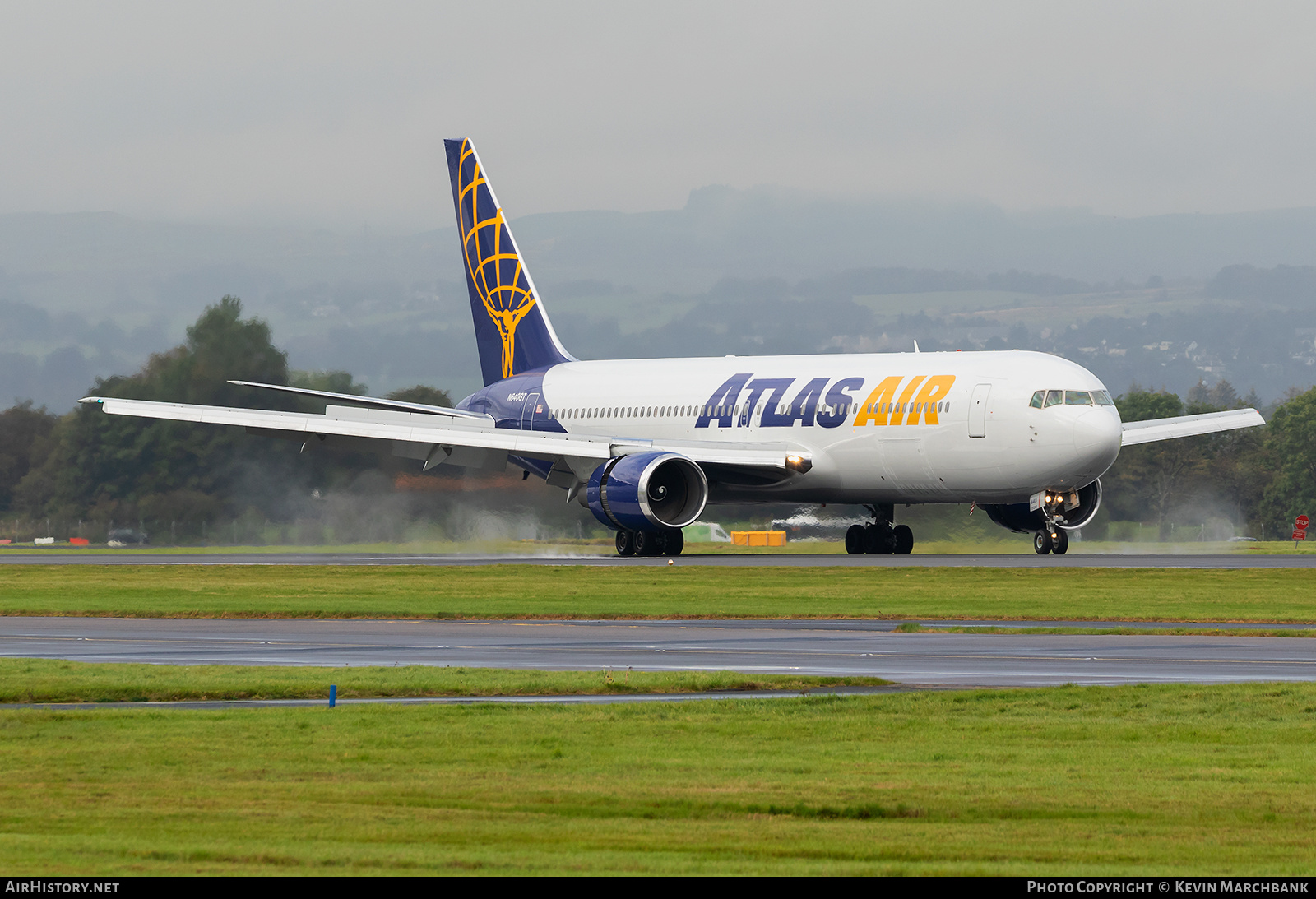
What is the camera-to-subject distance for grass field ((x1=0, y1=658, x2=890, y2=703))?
17000 mm

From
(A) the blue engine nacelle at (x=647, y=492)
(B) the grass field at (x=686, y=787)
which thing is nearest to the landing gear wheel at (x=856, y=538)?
(A) the blue engine nacelle at (x=647, y=492)

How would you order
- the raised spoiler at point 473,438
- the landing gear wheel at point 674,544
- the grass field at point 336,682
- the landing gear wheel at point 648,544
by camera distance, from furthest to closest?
the raised spoiler at point 473,438
the landing gear wheel at point 648,544
the landing gear wheel at point 674,544
the grass field at point 336,682

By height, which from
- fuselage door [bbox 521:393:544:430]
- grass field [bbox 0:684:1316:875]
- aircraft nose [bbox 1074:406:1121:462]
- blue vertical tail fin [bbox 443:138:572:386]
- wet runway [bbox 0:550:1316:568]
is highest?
blue vertical tail fin [bbox 443:138:572:386]

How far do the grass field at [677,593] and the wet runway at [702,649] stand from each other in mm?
2172

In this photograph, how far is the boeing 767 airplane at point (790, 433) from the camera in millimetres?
42062

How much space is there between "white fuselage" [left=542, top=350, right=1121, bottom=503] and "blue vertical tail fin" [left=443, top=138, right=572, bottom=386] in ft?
18.0

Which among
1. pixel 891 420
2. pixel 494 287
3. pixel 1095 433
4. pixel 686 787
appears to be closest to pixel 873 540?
pixel 891 420

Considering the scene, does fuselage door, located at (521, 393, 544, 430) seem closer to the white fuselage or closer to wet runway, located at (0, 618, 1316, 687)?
the white fuselage

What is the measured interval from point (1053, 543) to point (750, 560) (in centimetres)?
749

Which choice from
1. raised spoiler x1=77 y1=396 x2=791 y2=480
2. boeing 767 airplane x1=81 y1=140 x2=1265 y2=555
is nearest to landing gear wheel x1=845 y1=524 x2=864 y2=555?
boeing 767 airplane x1=81 y1=140 x2=1265 y2=555

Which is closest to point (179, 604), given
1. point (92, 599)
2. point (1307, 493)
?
point (92, 599)

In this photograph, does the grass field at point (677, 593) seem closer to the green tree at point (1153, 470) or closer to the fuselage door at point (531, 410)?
the fuselage door at point (531, 410)

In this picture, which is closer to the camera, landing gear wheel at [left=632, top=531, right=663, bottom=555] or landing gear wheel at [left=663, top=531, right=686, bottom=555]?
landing gear wheel at [left=663, top=531, right=686, bottom=555]

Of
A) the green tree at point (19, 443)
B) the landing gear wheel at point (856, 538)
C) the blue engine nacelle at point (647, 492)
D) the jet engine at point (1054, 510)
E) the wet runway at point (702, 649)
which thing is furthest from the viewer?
the green tree at point (19, 443)
